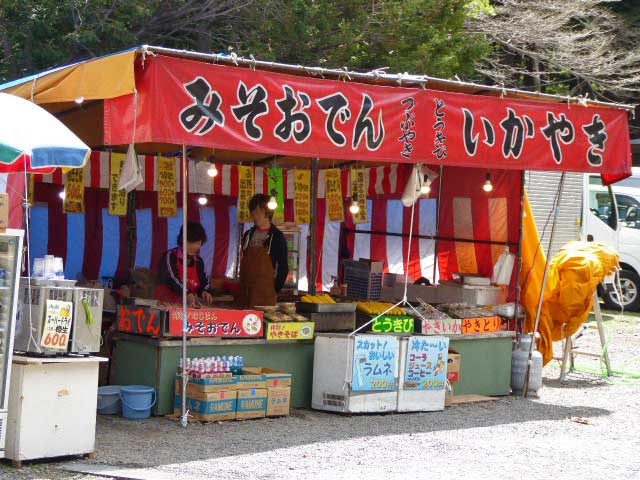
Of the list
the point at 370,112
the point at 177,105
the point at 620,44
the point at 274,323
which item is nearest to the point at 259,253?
the point at 274,323

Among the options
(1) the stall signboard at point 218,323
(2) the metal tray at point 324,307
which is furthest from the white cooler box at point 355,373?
(1) the stall signboard at point 218,323

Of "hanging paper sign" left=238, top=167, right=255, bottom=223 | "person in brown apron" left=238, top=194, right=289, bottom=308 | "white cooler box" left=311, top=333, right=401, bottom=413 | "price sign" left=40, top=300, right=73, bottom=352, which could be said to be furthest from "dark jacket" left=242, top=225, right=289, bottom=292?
"price sign" left=40, top=300, right=73, bottom=352

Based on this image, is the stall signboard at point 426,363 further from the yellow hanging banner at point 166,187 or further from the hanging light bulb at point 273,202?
the yellow hanging banner at point 166,187

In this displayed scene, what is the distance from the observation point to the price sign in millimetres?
6773

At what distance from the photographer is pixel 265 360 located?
361 inches

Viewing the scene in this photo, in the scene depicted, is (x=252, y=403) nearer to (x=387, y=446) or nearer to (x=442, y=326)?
(x=387, y=446)

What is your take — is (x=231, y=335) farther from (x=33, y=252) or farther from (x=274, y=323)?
(x=33, y=252)

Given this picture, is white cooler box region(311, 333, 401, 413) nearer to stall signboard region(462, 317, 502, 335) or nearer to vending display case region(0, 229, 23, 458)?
stall signboard region(462, 317, 502, 335)

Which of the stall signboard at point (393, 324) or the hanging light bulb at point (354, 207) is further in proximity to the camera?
the hanging light bulb at point (354, 207)

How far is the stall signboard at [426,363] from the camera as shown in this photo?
9.42 m

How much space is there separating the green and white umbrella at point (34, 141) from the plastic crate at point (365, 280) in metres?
6.09

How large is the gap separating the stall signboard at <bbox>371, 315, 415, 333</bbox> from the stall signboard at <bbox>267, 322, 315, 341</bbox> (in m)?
0.72

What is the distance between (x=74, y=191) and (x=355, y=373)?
4.18 meters

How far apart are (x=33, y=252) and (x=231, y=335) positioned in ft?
11.9
